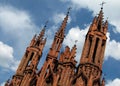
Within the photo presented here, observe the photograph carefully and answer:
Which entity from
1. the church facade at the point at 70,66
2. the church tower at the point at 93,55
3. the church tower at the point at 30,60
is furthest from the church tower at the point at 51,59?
the church tower at the point at 93,55

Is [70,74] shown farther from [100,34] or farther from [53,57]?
[100,34]

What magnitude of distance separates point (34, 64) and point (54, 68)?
155 inches

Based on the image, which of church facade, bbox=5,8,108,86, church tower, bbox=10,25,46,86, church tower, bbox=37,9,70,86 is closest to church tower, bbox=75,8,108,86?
church facade, bbox=5,8,108,86

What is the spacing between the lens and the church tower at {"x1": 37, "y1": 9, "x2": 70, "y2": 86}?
43.8 meters

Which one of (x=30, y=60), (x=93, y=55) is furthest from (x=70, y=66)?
(x=30, y=60)

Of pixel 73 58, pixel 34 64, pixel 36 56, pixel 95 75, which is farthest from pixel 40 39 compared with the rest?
pixel 95 75

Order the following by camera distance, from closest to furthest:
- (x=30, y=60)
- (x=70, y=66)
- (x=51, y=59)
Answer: (x=70, y=66) → (x=51, y=59) → (x=30, y=60)

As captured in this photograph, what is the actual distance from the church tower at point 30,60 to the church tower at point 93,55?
8.08 meters

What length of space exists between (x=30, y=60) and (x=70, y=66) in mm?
11377

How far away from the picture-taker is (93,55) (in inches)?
1740

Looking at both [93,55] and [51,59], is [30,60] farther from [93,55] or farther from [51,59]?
[93,55]

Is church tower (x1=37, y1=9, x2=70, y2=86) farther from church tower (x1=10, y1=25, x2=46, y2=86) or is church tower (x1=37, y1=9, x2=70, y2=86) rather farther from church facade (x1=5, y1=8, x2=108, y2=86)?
church tower (x1=10, y1=25, x2=46, y2=86)

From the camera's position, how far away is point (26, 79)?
150ft

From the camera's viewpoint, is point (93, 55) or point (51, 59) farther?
point (51, 59)
